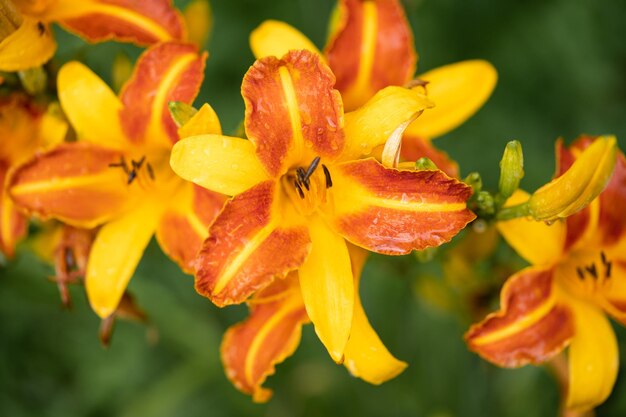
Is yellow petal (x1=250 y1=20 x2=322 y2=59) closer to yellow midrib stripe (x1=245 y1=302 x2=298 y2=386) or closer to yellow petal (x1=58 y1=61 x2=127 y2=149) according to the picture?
yellow petal (x1=58 y1=61 x2=127 y2=149)

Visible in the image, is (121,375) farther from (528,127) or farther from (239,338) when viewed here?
(528,127)

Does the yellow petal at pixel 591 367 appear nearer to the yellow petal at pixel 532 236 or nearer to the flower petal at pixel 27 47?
the yellow petal at pixel 532 236

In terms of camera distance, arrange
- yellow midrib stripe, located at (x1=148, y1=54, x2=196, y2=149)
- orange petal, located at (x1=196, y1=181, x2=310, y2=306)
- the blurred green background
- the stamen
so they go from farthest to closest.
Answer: the blurred green background
yellow midrib stripe, located at (x1=148, y1=54, x2=196, y2=149)
the stamen
orange petal, located at (x1=196, y1=181, x2=310, y2=306)

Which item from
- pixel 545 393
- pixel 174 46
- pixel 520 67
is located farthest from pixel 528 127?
pixel 174 46

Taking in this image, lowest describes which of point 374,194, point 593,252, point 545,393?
point 545,393

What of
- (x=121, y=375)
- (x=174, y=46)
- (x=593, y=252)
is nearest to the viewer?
(x=174, y=46)

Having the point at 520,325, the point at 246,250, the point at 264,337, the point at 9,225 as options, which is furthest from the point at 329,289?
the point at 9,225

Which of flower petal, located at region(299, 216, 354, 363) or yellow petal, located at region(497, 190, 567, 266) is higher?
yellow petal, located at region(497, 190, 567, 266)

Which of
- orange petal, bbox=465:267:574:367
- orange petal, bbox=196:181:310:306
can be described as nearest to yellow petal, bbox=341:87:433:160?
orange petal, bbox=196:181:310:306
